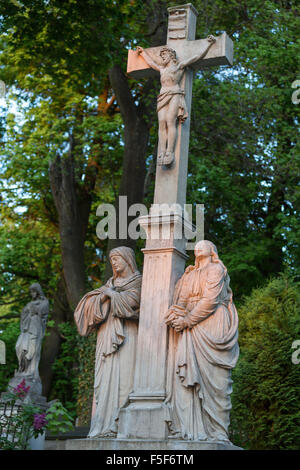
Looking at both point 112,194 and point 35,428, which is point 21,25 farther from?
point 35,428

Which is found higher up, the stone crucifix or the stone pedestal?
the stone crucifix

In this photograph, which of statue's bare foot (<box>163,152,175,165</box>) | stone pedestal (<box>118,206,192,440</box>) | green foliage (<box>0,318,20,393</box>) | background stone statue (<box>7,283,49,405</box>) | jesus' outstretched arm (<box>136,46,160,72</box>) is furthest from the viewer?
green foliage (<box>0,318,20,393</box>)

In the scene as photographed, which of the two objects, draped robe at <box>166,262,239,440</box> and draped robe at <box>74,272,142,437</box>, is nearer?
draped robe at <box>166,262,239,440</box>

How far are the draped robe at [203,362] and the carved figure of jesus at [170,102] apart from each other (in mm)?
1558

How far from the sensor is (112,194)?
20203mm

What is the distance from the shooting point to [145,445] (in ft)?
20.5

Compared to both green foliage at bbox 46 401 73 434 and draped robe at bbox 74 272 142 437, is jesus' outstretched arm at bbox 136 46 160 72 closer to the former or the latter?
draped robe at bbox 74 272 142 437

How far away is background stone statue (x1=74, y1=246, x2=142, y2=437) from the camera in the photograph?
697 cm

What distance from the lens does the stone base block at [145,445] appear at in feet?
20.0

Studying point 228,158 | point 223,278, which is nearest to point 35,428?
point 223,278

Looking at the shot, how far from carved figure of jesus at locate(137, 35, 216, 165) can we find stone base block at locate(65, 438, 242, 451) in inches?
116

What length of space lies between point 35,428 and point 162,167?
304cm

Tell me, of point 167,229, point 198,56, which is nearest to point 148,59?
point 198,56

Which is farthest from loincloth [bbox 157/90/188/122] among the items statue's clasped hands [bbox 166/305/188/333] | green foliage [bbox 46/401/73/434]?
green foliage [bbox 46/401/73/434]
